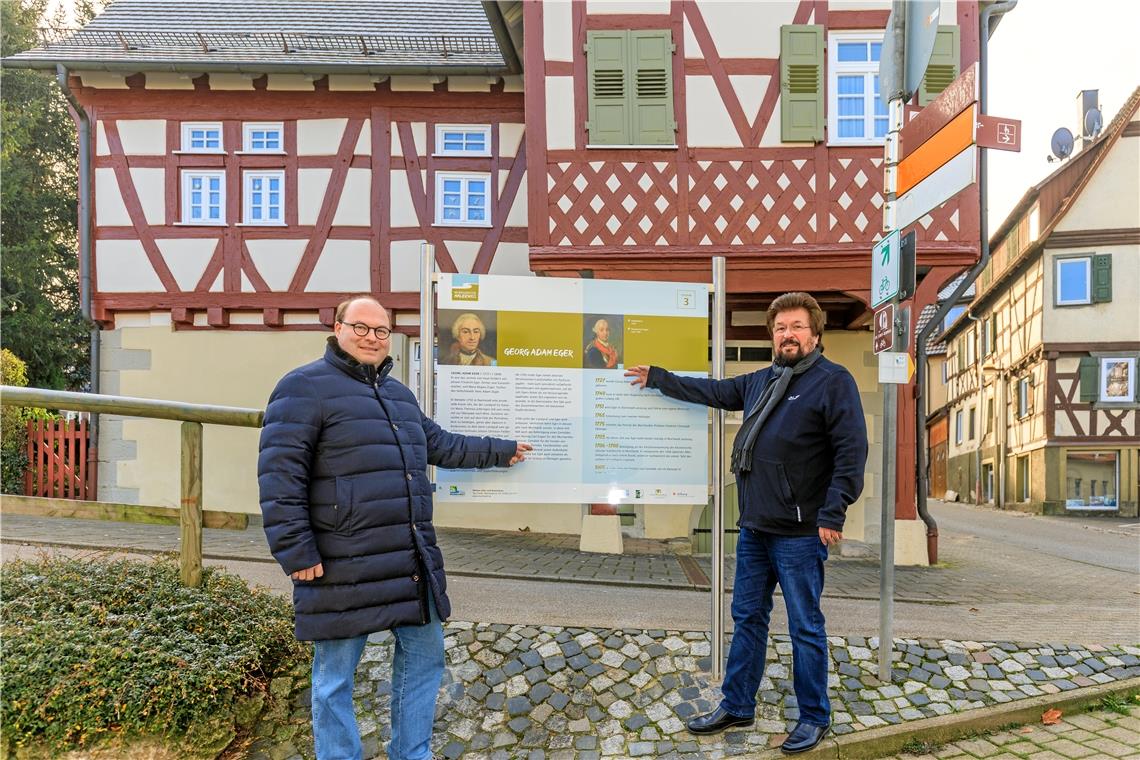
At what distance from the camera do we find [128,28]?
10.2 meters

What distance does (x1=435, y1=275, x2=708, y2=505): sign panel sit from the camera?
379 cm

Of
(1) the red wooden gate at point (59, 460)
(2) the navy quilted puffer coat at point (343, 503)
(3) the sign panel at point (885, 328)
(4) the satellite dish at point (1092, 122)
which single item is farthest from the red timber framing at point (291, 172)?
(4) the satellite dish at point (1092, 122)

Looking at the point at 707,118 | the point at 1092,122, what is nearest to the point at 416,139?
the point at 707,118

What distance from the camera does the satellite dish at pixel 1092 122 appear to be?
20.1 meters

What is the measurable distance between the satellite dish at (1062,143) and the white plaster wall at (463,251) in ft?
64.1

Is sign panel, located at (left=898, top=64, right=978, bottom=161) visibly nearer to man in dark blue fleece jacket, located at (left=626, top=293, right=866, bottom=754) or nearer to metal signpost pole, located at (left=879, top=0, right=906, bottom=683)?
metal signpost pole, located at (left=879, top=0, right=906, bottom=683)

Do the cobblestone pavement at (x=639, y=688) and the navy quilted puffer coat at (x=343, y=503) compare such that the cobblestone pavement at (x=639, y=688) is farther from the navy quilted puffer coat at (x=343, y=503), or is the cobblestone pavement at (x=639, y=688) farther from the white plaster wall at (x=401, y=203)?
the white plaster wall at (x=401, y=203)

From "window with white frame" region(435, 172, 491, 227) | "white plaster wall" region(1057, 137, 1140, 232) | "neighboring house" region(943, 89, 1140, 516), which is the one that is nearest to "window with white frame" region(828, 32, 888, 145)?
"window with white frame" region(435, 172, 491, 227)

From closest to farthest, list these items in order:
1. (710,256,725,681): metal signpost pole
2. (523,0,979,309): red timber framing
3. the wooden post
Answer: the wooden post → (710,256,725,681): metal signpost pole → (523,0,979,309): red timber framing

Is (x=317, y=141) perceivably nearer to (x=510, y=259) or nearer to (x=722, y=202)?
(x=510, y=259)

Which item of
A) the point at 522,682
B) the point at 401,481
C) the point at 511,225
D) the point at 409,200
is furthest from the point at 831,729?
the point at 409,200

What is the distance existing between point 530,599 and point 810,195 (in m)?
5.35

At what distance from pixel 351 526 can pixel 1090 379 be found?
2055cm

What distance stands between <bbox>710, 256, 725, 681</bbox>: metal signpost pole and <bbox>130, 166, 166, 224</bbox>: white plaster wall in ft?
Result: 29.6
